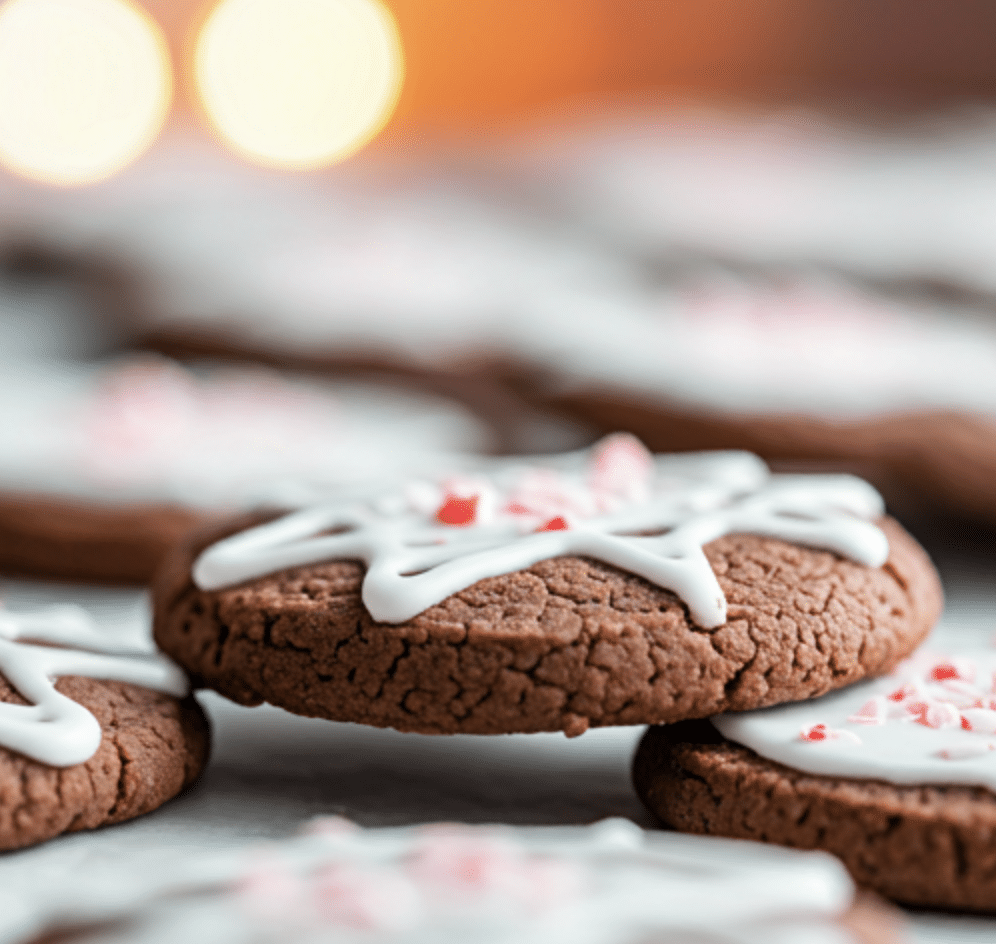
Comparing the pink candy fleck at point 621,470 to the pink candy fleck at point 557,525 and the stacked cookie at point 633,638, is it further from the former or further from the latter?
the pink candy fleck at point 557,525

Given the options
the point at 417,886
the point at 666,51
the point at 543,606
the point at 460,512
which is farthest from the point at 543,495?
the point at 666,51

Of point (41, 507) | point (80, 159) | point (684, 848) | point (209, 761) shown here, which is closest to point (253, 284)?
point (80, 159)

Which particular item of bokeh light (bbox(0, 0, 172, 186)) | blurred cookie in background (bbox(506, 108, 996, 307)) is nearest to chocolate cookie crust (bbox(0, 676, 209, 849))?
blurred cookie in background (bbox(506, 108, 996, 307))

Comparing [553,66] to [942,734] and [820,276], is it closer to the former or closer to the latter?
[820,276]

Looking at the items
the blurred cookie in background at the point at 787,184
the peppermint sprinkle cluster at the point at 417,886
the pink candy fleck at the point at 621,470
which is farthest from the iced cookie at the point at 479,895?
the blurred cookie in background at the point at 787,184

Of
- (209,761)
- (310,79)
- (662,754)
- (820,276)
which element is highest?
(310,79)

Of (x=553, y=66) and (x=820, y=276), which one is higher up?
(x=553, y=66)

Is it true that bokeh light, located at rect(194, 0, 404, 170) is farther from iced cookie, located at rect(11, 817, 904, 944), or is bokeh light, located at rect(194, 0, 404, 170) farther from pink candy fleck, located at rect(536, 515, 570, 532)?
iced cookie, located at rect(11, 817, 904, 944)
